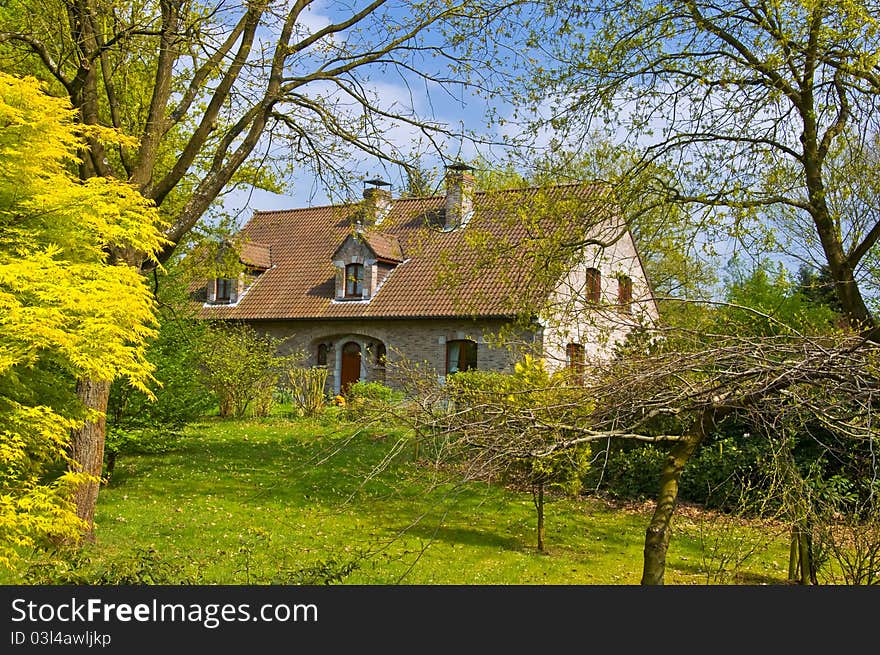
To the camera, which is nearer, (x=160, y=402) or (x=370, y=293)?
(x=160, y=402)

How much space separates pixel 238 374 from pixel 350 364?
624cm

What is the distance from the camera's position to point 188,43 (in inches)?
398

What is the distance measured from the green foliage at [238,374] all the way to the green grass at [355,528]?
452 centimetres

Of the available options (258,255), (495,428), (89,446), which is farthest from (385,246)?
(495,428)

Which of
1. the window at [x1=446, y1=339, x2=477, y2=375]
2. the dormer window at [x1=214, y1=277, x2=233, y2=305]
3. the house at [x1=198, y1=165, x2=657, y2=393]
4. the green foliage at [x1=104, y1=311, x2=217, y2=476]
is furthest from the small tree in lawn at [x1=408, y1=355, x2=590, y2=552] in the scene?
the dormer window at [x1=214, y1=277, x2=233, y2=305]

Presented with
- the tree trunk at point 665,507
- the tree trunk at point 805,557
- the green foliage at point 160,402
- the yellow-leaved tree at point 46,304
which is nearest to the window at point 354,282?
the green foliage at point 160,402

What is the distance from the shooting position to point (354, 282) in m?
27.8

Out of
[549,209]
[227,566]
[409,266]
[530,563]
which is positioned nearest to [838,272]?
[549,209]

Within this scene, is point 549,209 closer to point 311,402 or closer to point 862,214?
point 862,214

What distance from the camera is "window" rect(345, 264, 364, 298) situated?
27.8m

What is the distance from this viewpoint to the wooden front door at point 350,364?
1094 inches

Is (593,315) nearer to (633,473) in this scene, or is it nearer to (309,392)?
(633,473)
